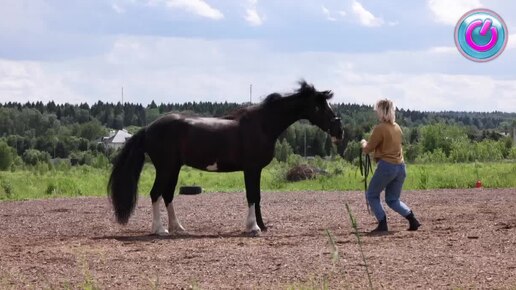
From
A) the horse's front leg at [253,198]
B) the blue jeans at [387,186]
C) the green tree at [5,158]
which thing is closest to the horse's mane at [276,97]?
the horse's front leg at [253,198]

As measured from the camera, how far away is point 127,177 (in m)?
13.3

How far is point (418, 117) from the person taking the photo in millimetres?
186875

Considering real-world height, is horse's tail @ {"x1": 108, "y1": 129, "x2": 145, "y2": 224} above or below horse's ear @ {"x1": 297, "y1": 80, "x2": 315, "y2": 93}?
below

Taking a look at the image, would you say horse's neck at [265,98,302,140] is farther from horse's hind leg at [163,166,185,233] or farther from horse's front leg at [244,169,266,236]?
horse's hind leg at [163,166,185,233]

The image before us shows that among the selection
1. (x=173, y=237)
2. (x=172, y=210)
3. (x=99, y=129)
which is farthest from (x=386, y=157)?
(x=99, y=129)

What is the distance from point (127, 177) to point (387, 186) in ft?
12.4

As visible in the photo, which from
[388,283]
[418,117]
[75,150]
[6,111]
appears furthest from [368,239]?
[418,117]

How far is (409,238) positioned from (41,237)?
520 cm

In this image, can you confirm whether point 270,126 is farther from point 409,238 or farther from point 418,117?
point 418,117

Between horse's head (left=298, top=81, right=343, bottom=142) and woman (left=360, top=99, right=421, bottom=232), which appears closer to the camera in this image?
woman (left=360, top=99, right=421, bottom=232)

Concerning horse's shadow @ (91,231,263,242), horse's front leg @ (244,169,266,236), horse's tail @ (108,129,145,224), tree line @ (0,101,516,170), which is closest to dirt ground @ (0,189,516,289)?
horse's shadow @ (91,231,263,242)

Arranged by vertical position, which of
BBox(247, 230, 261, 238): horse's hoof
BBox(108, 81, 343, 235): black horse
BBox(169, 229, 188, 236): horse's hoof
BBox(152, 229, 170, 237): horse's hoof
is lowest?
BBox(169, 229, 188, 236): horse's hoof

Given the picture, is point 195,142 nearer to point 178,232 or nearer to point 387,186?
point 178,232

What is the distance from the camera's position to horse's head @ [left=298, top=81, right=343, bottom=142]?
1361 cm
